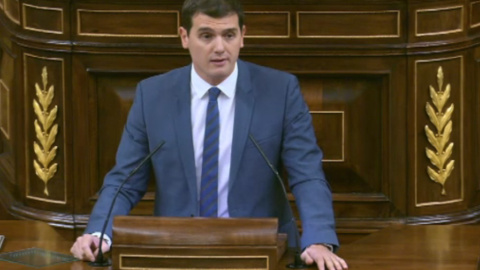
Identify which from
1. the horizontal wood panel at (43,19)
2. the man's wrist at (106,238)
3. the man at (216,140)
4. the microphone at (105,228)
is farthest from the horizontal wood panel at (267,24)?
the man's wrist at (106,238)

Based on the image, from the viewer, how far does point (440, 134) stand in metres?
5.62

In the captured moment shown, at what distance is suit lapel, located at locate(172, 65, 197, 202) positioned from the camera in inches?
150

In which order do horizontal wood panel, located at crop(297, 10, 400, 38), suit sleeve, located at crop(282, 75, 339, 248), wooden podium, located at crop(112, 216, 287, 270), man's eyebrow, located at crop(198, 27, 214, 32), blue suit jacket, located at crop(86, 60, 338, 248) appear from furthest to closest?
1. horizontal wood panel, located at crop(297, 10, 400, 38)
2. blue suit jacket, located at crop(86, 60, 338, 248)
3. man's eyebrow, located at crop(198, 27, 214, 32)
4. suit sleeve, located at crop(282, 75, 339, 248)
5. wooden podium, located at crop(112, 216, 287, 270)

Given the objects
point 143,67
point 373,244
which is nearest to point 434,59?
point 143,67

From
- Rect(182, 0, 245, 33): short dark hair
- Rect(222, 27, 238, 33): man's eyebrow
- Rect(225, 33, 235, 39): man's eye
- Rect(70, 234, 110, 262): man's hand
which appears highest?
Rect(182, 0, 245, 33): short dark hair

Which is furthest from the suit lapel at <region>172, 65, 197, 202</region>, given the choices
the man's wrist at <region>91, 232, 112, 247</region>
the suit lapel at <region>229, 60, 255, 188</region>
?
the man's wrist at <region>91, 232, 112, 247</region>

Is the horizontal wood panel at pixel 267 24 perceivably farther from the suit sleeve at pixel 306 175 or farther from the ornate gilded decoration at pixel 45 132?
the suit sleeve at pixel 306 175

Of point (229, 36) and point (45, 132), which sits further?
point (45, 132)

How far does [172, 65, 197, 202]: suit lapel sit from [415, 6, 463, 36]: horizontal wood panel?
187 cm

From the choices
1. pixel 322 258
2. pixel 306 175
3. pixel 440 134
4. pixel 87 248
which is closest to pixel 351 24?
pixel 440 134

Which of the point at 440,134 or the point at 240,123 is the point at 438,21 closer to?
the point at 440,134

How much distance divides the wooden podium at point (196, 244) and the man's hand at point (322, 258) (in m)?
0.15

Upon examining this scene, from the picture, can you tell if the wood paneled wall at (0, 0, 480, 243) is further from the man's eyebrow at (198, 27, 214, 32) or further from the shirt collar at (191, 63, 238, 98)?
the man's eyebrow at (198, 27, 214, 32)

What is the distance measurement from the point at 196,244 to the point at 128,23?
2.42 meters
